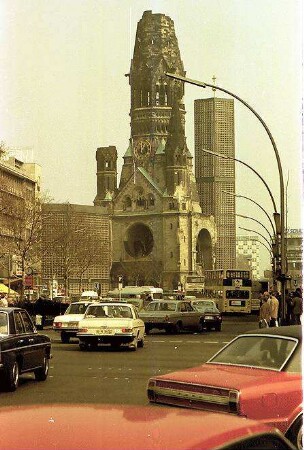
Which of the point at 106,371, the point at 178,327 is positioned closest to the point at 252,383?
the point at 106,371

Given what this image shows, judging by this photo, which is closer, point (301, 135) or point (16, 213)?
point (301, 135)

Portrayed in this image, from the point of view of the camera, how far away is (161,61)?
196125 mm

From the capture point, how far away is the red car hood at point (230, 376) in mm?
8844

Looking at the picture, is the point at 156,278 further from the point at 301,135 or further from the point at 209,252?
the point at 301,135

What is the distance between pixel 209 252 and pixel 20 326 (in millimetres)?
180236

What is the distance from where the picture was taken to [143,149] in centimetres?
19625

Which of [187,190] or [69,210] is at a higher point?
[187,190]

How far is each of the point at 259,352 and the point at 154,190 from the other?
178833 millimetres

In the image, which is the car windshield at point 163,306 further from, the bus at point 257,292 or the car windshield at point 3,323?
the bus at point 257,292

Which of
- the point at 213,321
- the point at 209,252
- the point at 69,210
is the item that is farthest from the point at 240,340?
the point at 209,252

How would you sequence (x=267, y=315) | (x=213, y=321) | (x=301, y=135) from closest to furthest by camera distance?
(x=301, y=135) < (x=267, y=315) < (x=213, y=321)

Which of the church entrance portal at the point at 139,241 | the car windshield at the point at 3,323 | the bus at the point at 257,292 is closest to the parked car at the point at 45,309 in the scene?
the bus at the point at 257,292

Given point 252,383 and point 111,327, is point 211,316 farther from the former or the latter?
point 252,383

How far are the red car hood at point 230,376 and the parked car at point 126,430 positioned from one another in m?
4.90
